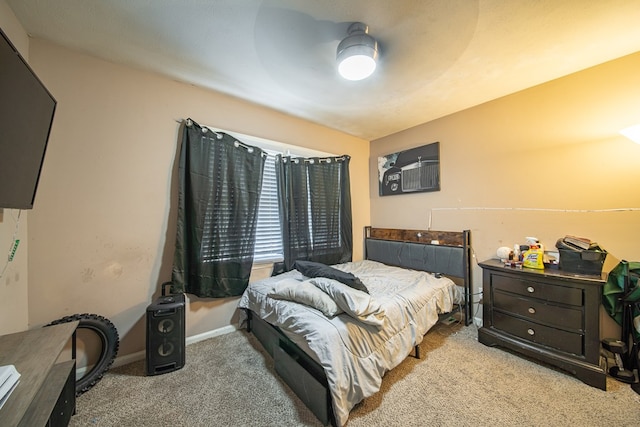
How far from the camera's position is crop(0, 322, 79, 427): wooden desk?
2.75 ft

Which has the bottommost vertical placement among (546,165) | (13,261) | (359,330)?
(359,330)

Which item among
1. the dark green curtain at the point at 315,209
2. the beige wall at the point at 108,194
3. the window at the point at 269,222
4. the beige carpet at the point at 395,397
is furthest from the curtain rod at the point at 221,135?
the beige carpet at the point at 395,397

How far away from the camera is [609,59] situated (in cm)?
193

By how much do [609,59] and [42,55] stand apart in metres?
4.64

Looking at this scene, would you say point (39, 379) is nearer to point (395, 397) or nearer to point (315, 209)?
point (395, 397)

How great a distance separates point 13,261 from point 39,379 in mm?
1113

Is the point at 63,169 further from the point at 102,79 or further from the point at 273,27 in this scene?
the point at 273,27

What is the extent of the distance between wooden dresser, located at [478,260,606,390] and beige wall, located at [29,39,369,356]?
2.87 metres

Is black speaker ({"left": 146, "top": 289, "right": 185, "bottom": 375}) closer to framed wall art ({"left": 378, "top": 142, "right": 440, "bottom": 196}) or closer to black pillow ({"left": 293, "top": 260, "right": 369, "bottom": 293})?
black pillow ({"left": 293, "top": 260, "right": 369, "bottom": 293})

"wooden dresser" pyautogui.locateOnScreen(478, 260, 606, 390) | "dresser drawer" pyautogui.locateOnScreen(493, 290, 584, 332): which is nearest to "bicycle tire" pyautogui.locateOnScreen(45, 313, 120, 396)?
"wooden dresser" pyautogui.locateOnScreen(478, 260, 606, 390)

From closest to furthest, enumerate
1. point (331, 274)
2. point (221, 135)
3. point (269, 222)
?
point (331, 274) → point (221, 135) → point (269, 222)

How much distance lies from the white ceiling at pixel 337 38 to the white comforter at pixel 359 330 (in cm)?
205

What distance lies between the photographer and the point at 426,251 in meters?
2.99

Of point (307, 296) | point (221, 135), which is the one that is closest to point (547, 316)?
point (307, 296)
